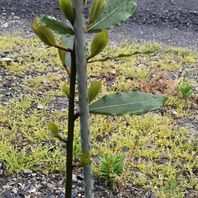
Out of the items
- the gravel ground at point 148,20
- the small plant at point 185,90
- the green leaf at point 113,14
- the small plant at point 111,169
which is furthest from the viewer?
the gravel ground at point 148,20

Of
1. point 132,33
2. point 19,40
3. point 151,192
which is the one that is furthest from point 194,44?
point 151,192

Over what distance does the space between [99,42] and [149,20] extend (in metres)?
6.37

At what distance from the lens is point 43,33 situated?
76cm

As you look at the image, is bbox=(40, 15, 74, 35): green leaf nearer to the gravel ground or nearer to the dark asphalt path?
the gravel ground

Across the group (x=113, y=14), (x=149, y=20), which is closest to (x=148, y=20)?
(x=149, y=20)

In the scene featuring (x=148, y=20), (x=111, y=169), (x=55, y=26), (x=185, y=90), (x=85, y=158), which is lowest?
(x=111, y=169)

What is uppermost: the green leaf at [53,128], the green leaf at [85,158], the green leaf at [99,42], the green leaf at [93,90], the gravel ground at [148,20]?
the gravel ground at [148,20]

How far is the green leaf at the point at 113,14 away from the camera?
0.80 m

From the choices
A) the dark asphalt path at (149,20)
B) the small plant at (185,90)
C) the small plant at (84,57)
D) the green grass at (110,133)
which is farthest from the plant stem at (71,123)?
the dark asphalt path at (149,20)

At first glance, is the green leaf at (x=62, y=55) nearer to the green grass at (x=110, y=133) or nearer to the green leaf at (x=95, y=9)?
the green leaf at (x=95, y=9)

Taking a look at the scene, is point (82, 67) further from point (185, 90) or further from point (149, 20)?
point (149, 20)

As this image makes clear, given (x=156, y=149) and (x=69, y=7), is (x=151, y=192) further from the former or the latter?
(x=69, y=7)

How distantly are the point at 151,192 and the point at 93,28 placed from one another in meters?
2.00

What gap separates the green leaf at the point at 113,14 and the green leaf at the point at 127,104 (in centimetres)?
13
